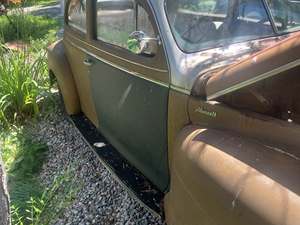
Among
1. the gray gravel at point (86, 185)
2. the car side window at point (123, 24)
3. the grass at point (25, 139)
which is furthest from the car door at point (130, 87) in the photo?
the grass at point (25, 139)

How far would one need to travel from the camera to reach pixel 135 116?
3285 mm

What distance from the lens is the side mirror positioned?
9.61 ft

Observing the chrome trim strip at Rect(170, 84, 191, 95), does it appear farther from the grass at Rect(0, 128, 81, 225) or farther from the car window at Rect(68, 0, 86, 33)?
the car window at Rect(68, 0, 86, 33)

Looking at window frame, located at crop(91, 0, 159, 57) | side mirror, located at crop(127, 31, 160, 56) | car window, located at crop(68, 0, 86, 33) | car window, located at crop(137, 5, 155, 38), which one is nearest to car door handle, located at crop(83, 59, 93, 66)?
window frame, located at crop(91, 0, 159, 57)

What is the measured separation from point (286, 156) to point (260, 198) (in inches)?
11.8

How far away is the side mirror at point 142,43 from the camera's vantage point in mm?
2928

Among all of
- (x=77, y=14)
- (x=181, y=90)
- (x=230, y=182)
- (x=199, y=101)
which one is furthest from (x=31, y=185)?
(x=230, y=182)

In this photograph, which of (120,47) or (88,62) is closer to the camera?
(120,47)

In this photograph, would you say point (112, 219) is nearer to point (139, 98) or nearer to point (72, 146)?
point (139, 98)

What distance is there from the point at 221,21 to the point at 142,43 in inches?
20.8

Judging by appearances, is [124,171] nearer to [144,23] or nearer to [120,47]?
[120,47]

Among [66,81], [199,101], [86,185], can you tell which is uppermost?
[199,101]

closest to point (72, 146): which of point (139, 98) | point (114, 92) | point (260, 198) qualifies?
point (114, 92)

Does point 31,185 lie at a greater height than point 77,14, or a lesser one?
lesser
